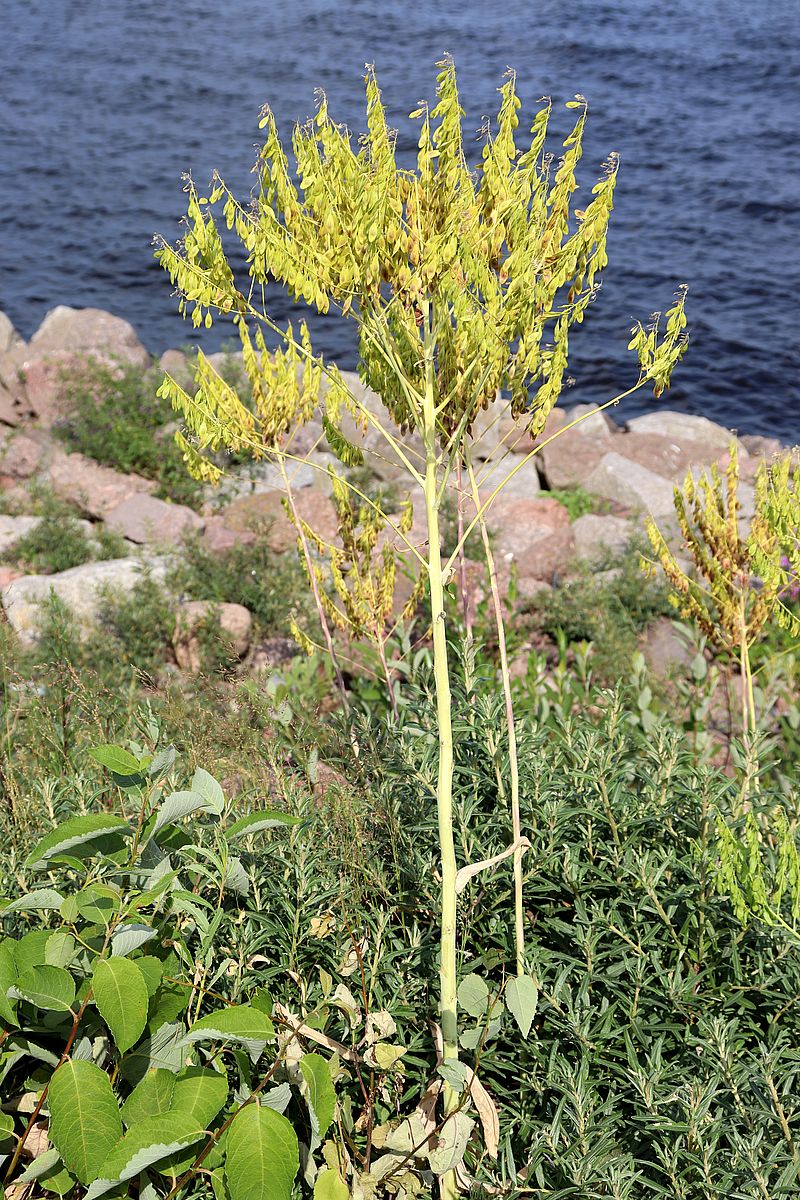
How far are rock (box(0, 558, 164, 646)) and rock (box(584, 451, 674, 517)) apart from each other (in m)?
3.49

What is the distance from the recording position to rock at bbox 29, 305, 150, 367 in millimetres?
10284

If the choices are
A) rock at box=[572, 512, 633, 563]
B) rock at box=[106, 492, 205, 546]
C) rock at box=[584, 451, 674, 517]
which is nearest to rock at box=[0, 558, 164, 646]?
rock at box=[106, 492, 205, 546]

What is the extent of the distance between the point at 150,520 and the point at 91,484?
1.15m

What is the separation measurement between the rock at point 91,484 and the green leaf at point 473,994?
6.31 m

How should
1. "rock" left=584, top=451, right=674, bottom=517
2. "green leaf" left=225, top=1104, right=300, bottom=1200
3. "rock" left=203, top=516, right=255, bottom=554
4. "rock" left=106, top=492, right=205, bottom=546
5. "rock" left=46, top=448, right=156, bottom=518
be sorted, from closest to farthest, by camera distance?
"green leaf" left=225, top=1104, right=300, bottom=1200, "rock" left=203, top=516, right=255, bottom=554, "rock" left=106, top=492, right=205, bottom=546, "rock" left=46, top=448, right=156, bottom=518, "rock" left=584, top=451, right=674, bottom=517

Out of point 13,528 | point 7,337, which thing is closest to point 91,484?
point 13,528

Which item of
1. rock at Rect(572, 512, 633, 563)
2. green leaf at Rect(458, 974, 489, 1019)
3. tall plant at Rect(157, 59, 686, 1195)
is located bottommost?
rock at Rect(572, 512, 633, 563)

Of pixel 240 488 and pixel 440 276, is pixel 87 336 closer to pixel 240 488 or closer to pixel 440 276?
pixel 240 488

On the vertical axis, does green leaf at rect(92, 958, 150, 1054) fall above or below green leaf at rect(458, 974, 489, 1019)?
above

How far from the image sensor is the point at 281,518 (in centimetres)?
723

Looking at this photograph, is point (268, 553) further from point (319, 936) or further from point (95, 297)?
point (95, 297)

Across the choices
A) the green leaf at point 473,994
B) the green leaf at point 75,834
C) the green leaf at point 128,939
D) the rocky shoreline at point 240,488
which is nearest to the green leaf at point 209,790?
the green leaf at point 75,834

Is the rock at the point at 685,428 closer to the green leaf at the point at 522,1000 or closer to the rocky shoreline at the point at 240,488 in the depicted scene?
the rocky shoreline at the point at 240,488

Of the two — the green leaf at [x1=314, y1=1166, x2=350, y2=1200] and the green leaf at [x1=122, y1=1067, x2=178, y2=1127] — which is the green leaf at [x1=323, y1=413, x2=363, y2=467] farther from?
the green leaf at [x1=314, y1=1166, x2=350, y2=1200]
